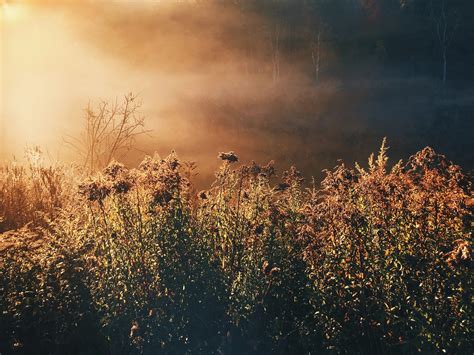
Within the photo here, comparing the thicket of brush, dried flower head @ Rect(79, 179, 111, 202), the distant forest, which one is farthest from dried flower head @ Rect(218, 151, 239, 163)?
the distant forest

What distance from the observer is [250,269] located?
6258mm

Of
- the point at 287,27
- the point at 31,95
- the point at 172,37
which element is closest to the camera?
the point at 31,95

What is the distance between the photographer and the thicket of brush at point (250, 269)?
221 inches

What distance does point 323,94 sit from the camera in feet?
141

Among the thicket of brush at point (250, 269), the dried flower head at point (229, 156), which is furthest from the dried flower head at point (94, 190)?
the dried flower head at point (229, 156)

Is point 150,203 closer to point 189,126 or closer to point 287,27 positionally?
point 189,126

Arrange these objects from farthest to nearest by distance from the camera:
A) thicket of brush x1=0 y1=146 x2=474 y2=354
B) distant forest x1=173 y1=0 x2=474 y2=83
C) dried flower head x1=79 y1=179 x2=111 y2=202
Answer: distant forest x1=173 y1=0 x2=474 y2=83 → dried flower head x1=79 y1=179 x2=111 y2=202 → thicket of brush x1=0 y1=146 x2=474 y2=354

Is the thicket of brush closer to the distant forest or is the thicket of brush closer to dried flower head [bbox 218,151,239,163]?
dried flower head [bbox 218,151,239,163]

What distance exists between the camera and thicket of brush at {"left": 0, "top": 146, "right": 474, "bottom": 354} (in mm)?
5609

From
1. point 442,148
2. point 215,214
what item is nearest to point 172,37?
point 442,148

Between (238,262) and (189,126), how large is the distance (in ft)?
102

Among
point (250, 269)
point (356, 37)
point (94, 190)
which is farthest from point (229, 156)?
point (356, 37)

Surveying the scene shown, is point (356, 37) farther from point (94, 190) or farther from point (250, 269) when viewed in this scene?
point (94, 190)

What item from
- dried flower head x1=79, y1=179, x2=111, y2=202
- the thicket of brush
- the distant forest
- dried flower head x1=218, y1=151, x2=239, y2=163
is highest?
the distant forest
